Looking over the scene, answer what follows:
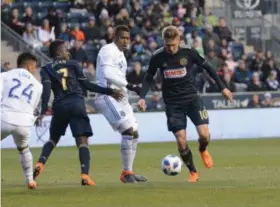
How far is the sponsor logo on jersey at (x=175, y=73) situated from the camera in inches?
586

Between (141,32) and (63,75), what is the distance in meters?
19.4

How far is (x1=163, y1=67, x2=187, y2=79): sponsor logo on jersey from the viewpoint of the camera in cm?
1488

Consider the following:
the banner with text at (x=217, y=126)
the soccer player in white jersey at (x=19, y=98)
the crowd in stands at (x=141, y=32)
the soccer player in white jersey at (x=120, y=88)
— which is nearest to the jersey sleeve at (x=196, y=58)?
the soccer player in white jersey at (x=120, y=88)

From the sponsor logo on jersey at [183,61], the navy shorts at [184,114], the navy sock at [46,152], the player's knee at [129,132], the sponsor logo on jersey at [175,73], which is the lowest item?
the navy sock at [46,152]

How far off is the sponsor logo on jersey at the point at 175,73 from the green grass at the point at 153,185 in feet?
5.46

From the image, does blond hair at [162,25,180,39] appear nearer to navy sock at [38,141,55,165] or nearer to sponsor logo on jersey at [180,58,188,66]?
sponsor logo on jersey at [180,58,188,66]

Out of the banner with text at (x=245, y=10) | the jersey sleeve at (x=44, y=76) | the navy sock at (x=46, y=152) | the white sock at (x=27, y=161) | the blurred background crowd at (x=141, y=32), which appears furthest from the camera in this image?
the banner with text at (x=245, y=10)

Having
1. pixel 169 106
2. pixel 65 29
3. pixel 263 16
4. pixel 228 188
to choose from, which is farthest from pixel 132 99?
pixel 228 188

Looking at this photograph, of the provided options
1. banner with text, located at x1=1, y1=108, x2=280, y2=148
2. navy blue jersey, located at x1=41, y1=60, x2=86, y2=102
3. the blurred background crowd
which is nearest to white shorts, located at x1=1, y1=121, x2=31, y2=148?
navy blue jersey, located at x1=41, y1=60, x2=86, y2=102

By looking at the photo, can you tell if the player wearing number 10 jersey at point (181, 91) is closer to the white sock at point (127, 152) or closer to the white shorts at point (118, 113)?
the white shorts at point (118, 113)

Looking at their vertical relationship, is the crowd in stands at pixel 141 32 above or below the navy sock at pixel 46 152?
below

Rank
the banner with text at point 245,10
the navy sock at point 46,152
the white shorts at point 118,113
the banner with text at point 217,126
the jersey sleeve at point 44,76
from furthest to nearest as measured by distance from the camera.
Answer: the banner with text at point 245,10, the banner with text at point 217,126, the white shorts at point 118,113, the navy sock at point 46,152, the jersey sleeve at point 44,76

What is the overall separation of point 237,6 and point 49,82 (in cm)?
2320

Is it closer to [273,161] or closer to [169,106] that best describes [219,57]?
[273,161]
